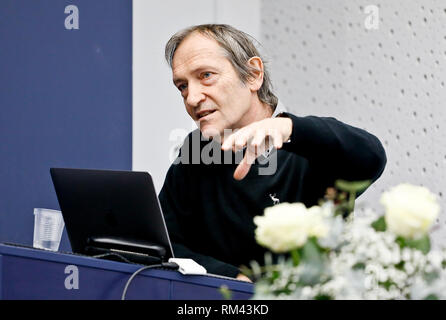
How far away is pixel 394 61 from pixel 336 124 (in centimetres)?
147

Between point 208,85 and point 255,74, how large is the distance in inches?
7.1

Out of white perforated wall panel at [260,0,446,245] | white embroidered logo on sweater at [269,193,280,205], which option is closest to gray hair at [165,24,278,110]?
white embroidered logo on sweater at [269,193,280,205]

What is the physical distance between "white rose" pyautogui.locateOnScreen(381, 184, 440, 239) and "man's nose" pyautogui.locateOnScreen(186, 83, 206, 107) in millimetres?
1087

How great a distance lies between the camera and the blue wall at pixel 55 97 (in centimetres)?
240

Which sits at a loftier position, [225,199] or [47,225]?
[225,199]

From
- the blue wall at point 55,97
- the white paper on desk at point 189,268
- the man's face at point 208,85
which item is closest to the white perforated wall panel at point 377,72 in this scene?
the blue wall at point 55,97

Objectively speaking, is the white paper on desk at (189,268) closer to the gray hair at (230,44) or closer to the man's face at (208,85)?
the man's face at (208,85)

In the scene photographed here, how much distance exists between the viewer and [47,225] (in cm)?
239

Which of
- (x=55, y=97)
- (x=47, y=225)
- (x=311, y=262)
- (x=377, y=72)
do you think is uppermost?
(x=377, y=72)

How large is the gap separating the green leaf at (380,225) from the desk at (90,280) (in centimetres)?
36

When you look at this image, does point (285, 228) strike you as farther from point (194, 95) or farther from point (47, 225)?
point (47, 225)

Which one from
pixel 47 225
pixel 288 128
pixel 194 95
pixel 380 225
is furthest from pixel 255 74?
pixel 380 225

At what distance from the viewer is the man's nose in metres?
1.66
